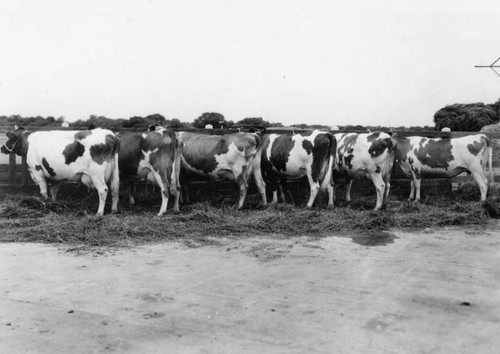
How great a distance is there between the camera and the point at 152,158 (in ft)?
36.0

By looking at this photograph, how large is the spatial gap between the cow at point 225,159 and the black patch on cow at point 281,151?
1.36 feet

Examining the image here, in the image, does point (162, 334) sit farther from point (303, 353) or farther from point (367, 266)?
point (367, 266)

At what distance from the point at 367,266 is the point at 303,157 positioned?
208 inches

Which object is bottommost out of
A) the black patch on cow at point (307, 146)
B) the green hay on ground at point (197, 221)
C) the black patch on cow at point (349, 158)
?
the green hay on ground at point (197, 221)

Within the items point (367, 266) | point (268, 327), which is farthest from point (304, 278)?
point (268, 327)

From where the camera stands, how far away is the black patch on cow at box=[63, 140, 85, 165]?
34.0 ft

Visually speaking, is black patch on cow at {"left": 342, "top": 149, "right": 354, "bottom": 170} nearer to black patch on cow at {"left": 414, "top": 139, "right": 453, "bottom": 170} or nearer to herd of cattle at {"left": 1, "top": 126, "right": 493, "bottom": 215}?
herd of cattle at {"left": 1, "top": 126, "right": 493, "bottom": 215}

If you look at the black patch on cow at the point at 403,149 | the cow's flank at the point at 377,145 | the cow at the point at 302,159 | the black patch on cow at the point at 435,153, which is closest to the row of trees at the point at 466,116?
the black patch on cow at the point at 403,149

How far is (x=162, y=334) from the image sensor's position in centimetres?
434

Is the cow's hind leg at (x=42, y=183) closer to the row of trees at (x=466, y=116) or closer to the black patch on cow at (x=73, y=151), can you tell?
the black patch on cow at (x=73, y=151)

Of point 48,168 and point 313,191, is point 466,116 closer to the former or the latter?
point 313,191

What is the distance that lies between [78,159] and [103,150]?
511mm

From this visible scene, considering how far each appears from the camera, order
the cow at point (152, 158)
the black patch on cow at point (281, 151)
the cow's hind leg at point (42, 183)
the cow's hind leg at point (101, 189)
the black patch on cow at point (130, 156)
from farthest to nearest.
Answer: the black patch on cow at point (281, 151) < the black patch on cow at point (130, 156) < the cow at point (152, 158) < the cow's hind leg at point (42, 183) < the cow's hind leg at point (101, 189)

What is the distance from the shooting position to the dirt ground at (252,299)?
421 cm
